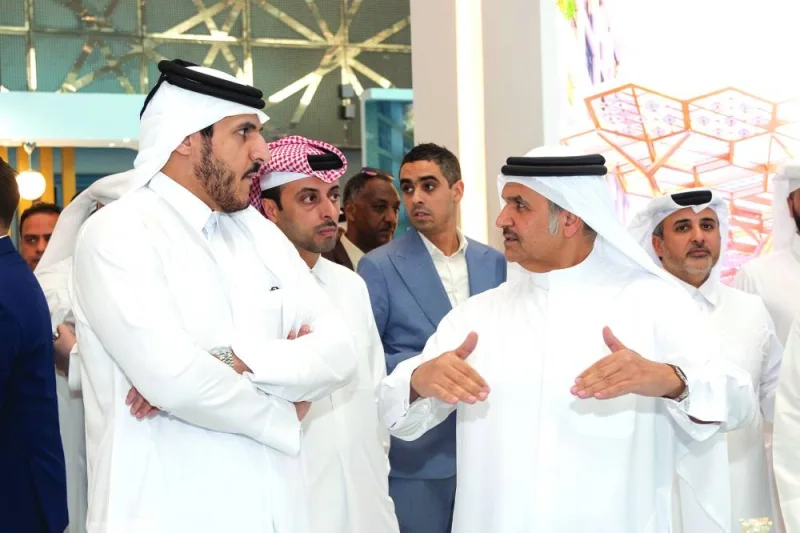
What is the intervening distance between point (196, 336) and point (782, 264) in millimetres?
2916

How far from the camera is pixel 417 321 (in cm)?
424

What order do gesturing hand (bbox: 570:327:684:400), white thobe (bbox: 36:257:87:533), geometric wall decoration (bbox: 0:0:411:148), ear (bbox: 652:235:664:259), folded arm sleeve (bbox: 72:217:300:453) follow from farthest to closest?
geometric wall decoration (bbox: 0:0:411:148) → white thobe (bbox: 36:257:87:533) → ear (bbox: 652:235:664:259) → gesturing hand (bbox: 570:327:684:400) → folded arm sleeve (bbox: 72:217:300:453)

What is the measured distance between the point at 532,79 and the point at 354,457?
7.45 ft

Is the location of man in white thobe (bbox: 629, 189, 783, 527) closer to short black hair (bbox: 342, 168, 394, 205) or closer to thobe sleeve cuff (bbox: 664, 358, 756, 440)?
thobe sleeve cuff (bbox: 664, 358, 756, 440)

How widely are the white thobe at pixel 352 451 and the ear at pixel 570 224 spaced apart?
0.79 m

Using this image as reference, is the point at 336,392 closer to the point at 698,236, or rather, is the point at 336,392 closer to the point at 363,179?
the point at 698,236

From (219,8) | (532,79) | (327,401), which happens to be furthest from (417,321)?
(219,8)

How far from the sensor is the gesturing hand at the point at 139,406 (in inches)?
100

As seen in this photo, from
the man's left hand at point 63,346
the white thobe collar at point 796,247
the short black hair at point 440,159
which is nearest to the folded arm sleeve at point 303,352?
the short black hair at point 440,159

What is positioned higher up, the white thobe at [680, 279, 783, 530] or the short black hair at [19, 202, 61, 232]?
the short black hair at [19, 202, 61, 232]

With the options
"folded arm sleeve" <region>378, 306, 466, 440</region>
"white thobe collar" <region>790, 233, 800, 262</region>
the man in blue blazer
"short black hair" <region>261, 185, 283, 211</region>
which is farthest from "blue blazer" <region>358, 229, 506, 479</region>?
"white thobe collar" <region>790, 233, 800, 262</region>

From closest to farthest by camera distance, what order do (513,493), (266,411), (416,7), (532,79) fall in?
1. (266,411)
2. (513,493)
3. (532,79)
4. (416,7)

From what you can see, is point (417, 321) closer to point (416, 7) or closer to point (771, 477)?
point (771, 477)

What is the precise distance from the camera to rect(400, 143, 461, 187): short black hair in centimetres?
460
